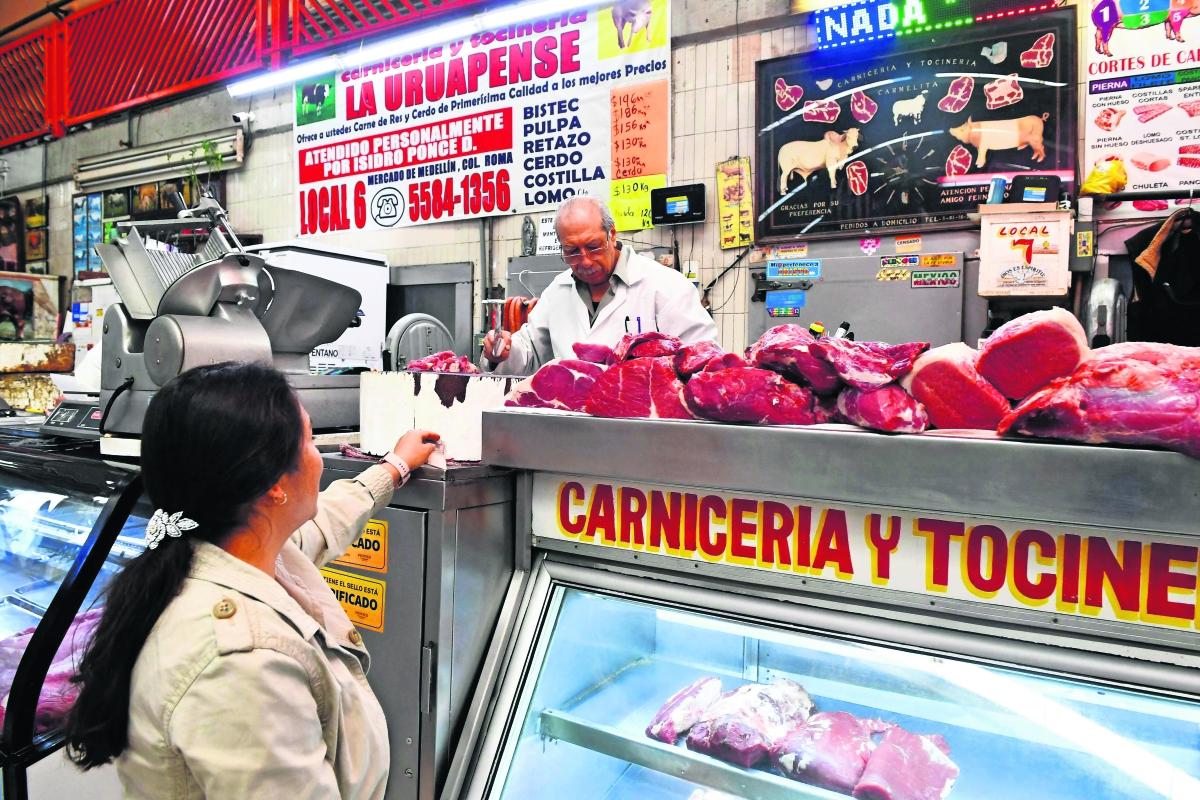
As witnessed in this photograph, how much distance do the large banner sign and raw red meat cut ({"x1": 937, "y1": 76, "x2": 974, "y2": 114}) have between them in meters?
1.53

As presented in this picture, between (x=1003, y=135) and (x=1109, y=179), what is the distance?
1.59ft

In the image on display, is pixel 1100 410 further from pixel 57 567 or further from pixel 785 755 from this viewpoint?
pixel 57 567

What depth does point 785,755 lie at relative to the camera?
1.36 m

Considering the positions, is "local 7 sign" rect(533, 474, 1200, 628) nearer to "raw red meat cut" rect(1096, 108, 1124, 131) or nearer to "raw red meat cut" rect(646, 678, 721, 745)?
"raw red meat cut" rect(646, 678, 721, 745)

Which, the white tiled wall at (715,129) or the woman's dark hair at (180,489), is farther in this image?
the white tiled wall at (715,129)

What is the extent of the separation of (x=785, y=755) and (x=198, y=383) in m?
1.15

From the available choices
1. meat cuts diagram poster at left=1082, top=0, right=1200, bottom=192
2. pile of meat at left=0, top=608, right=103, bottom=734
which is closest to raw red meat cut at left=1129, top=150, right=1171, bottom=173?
meat cuts diagram poster at left=1082, top=0, right=1200, bottom=192

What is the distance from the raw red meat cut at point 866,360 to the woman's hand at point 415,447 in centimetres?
80

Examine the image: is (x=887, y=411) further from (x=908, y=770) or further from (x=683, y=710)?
(x=683, y=710)

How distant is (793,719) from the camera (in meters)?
1.45

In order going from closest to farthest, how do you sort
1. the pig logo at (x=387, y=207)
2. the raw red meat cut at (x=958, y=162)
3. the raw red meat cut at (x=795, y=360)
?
1. the raw red meat cut at (x=795, y=360)
2. the raw red meat cut at (x=958, y=162)
3. the pig logo at (x=387, y=207)

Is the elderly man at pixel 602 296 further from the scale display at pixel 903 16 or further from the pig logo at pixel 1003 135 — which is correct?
the scale display at pixel 903 16

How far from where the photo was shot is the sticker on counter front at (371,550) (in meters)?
1.54

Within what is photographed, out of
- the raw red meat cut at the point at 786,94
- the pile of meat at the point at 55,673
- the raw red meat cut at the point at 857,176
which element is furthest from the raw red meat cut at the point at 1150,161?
the pile of meat at the point at 55,673
